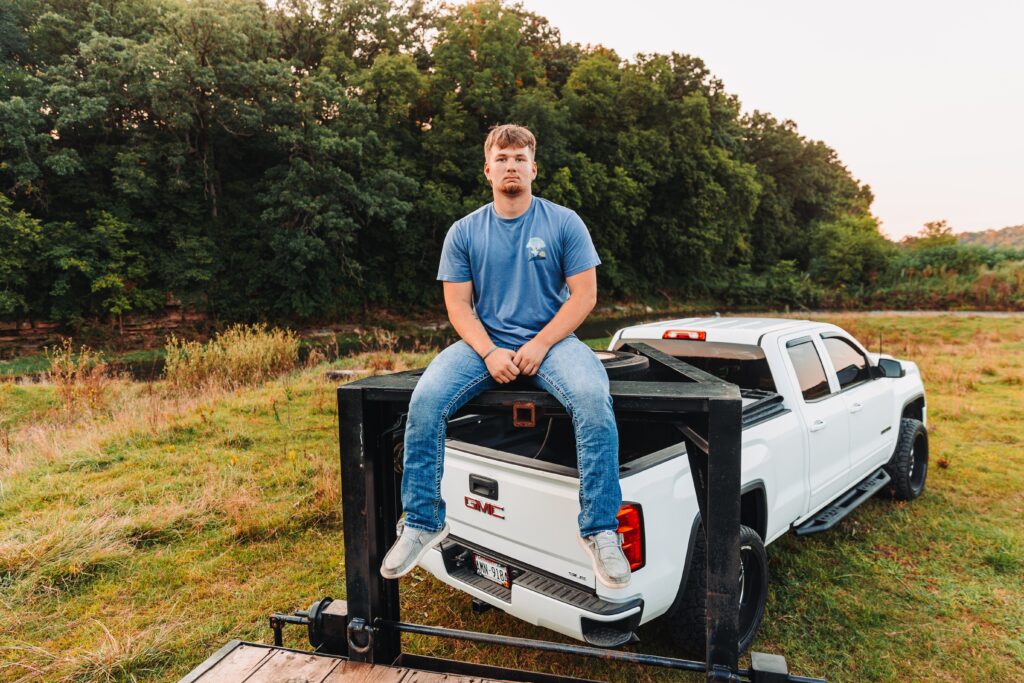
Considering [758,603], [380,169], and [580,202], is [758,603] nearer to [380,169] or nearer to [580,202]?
[380,169]

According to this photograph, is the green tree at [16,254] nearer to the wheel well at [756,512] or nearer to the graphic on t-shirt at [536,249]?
the graphic on t-shirt at [536,249]

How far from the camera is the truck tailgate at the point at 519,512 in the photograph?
9.12 ft

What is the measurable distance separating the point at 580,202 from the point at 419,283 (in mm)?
9617

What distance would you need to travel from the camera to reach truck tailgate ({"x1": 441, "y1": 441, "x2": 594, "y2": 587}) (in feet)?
9.12

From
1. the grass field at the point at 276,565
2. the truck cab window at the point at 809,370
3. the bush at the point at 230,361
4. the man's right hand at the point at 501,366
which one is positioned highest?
the man's right hand at the point at 501,366

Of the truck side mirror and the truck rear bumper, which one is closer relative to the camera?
the truck rear bumper

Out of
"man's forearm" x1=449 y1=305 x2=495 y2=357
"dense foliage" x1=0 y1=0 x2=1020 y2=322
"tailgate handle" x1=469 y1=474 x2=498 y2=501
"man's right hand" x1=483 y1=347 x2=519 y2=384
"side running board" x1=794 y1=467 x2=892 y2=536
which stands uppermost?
"dense foliage" x1=0 y1=0 x2=1020 y2=322

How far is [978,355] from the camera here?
1474cm

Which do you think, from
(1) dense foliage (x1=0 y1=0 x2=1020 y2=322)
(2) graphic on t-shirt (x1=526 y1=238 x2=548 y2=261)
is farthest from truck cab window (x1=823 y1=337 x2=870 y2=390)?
(1) dense foliage (x1=0 y1=0 x2=1020 y2=322)

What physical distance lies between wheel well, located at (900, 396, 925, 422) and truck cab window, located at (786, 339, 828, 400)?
70.6 inches

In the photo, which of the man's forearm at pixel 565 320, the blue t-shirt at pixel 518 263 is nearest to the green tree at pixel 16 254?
the blue t-shirt at pixel 518 263

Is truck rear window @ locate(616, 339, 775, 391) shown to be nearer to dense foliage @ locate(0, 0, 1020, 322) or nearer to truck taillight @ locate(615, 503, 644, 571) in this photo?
truck taillight @ locate(615, 503, 644, 571)

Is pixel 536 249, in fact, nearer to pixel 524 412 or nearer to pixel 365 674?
pixel 524 412

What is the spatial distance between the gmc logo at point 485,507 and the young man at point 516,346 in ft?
1.92
